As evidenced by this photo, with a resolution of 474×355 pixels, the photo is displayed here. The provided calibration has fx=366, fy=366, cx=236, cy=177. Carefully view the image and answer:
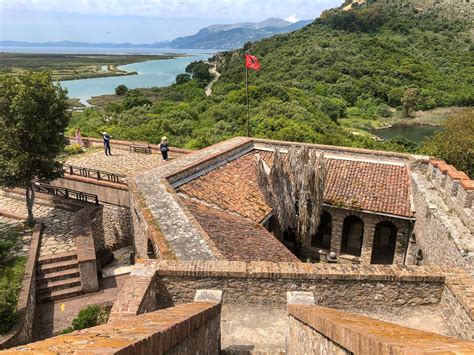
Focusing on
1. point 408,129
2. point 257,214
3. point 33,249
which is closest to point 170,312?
point 257,214

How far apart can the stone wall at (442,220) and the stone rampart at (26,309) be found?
10.9 metres

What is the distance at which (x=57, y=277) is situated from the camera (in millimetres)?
12383

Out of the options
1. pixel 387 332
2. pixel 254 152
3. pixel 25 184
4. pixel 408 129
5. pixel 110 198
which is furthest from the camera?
pixel 408 129

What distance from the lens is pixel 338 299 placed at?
22.5 ft

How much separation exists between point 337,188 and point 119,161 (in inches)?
469

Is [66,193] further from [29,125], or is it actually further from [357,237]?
[357,237]

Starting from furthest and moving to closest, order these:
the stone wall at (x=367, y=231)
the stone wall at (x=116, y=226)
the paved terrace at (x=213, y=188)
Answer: the stone wall at (x=116, y=226)
the stone wall at (x=367, y=231)
the paved terrace at (x=213, y=188)

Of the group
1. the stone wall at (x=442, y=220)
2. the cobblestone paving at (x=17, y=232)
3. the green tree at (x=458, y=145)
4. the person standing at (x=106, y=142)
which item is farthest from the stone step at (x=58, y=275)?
the green tree at (x=458, y=145)

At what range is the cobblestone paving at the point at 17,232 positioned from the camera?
1272cm

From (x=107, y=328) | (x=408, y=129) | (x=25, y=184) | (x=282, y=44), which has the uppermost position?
(x=282, y=44)

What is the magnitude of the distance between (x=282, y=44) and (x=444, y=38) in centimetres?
3722

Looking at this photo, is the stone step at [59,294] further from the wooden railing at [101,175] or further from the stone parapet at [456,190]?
the stone parapet at [456,190]

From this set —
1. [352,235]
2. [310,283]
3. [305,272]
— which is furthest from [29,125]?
[352,235]

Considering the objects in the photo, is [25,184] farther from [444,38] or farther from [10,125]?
[444,38]
